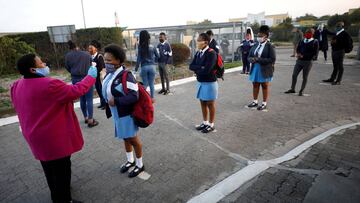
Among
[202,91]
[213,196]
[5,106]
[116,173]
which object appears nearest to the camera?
[213,196]

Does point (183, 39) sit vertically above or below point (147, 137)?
above

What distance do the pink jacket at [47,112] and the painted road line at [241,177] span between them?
1.64m

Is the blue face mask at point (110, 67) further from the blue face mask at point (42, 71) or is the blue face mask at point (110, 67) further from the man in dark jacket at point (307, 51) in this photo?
the man in dark jacket at point (307, 51)

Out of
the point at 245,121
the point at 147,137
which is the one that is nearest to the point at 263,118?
the point at 245,121

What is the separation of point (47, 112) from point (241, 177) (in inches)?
101

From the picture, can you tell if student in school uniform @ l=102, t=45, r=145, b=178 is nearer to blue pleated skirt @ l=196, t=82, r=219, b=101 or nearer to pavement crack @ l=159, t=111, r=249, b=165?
pavement crack @ l=159, t=111, r=249, b=165

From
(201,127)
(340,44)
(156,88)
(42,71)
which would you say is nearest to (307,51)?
(340,44)

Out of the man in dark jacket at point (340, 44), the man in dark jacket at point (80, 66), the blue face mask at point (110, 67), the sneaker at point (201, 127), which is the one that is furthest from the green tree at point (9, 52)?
the man in dark jacket at point (340, 44)

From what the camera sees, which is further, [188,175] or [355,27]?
[355,27]

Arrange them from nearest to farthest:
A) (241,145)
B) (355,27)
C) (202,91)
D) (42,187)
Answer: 1. (42,187)
2. (241,145)
3. (202,91)
4. (355,27)

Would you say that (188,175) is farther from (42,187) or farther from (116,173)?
(42,187)

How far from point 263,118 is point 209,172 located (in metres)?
2.78

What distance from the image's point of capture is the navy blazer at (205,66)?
4758 millimetres

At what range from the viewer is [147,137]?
201 inches
